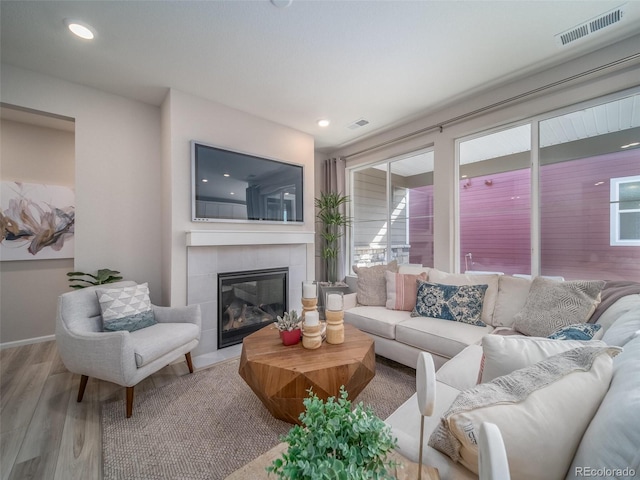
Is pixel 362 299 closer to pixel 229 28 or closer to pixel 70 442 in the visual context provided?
pixel 70 442

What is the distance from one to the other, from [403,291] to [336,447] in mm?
2240

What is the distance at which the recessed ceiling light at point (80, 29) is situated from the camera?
183cm

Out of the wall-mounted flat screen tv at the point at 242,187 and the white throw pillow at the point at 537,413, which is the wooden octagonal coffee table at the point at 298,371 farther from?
the wall-mounted flat screen tv at the point at 242,187

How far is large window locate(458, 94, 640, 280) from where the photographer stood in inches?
84.2

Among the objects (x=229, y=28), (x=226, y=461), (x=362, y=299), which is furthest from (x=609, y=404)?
(x=229, y=28)

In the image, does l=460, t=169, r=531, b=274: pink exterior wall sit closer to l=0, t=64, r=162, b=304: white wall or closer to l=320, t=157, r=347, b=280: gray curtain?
l=320, t=157, r=347, b=280: gray curtain

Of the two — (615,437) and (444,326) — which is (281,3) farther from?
(444,326)

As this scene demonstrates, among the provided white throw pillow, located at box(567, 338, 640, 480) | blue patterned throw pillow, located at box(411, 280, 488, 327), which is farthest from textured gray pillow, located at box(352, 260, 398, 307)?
white throw pillow, located at box(567, 338, 640, 480)

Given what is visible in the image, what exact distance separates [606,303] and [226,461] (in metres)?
2.49

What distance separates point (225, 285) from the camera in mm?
2918

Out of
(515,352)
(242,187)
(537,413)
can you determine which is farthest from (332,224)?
(537,413)

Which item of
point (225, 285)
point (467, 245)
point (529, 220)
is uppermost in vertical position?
point (529, 220)

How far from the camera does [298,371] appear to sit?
146 cm

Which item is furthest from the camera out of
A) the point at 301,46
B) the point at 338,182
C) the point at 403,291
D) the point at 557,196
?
the point at 338,182
